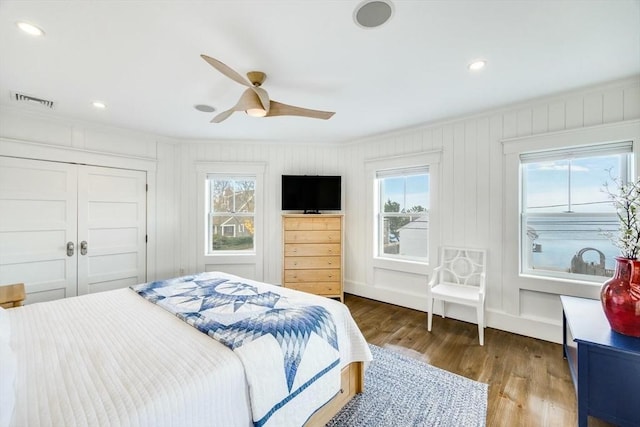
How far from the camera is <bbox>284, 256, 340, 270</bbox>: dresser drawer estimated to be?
3857mm

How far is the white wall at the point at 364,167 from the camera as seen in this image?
270 cm

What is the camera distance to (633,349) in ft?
4.66

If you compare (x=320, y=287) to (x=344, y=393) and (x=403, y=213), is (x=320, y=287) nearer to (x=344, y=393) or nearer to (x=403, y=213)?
(x=403, y=213)

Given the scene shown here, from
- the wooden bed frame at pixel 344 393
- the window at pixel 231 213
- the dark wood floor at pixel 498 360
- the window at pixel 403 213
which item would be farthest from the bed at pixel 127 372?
the window at pixel 231 213

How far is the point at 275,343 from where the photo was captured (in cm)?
139

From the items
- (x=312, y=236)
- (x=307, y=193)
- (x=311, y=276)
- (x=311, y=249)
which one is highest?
(x=307, y=193)

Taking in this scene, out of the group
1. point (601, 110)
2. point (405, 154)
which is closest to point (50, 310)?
point (405, 154)

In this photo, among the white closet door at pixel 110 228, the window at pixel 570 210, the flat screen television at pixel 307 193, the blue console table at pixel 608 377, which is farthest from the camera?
the flat screen television at pixel 307 193

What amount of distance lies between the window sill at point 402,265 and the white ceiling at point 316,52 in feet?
6.37

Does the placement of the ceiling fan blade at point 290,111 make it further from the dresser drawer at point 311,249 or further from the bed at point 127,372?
the dresser drawer at point 311,249

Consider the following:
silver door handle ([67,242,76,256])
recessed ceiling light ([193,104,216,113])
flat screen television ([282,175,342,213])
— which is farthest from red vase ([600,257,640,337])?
silver door handle ([67,242,76,256])

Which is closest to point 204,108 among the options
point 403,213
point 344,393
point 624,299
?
point 403,213

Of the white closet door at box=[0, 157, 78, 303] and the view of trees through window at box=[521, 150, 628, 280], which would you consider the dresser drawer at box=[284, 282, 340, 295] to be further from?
the white closet door at box=[0, 157, 78, 303]

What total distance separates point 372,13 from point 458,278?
9.44 ft
